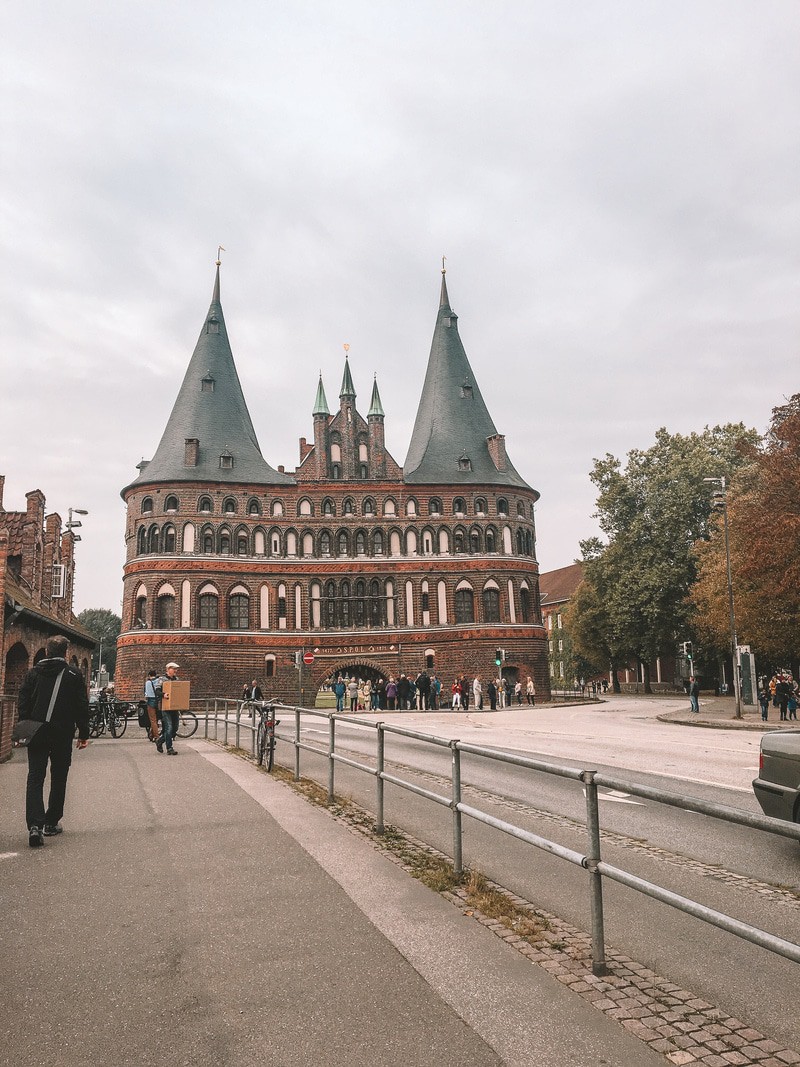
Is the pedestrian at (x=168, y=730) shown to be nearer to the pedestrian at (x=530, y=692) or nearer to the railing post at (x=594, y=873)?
the railing post at (x=594, y=873)

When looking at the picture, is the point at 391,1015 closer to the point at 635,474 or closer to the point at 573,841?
the point at 573,841

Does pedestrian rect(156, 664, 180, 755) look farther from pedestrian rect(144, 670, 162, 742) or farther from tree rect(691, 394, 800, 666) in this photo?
tree rect(691, 394, 800, 666)

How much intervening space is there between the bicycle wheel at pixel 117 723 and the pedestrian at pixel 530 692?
31275 mm

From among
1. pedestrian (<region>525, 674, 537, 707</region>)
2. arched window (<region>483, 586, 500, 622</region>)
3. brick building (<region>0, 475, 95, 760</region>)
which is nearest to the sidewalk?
brick building (<region>0, 475, 95, 760</region>)

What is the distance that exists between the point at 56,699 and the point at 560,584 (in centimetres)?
10201

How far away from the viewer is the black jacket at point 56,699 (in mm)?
7914

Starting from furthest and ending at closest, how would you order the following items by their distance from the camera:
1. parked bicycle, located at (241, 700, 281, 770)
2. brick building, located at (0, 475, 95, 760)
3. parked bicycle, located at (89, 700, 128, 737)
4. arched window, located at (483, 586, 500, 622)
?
arched window, located at (483, 586, 500, 622)
parked bicycle, located at (89, 700, 128, 737)
brick building, located at (0, 475, 95, 760)
parked bicycle, located at (241, 700, 281, 770)

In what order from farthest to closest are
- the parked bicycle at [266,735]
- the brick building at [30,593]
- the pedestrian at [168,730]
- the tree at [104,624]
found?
the tree at [104,624]
the brick building at [30,593]
the pedestrian at [168,730]
the parked bicycle at [266,735]

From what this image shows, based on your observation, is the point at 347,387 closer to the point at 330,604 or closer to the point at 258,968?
the point at 330,604

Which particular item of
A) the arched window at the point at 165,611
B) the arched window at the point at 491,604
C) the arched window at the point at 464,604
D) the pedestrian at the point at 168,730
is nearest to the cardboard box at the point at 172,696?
the pedestrian at the point at 168,730

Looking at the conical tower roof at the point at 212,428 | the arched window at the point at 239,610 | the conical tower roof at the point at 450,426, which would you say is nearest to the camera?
the arched window at the point at 239,610

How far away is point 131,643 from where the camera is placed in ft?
177

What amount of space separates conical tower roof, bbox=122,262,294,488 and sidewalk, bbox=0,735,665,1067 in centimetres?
4992

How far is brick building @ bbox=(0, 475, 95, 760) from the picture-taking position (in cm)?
1651
